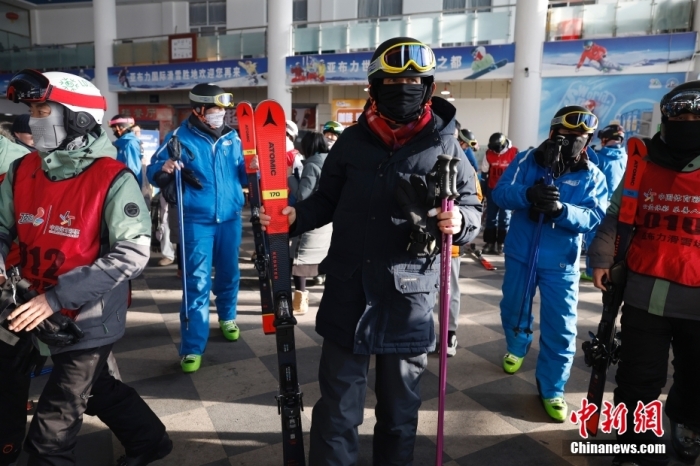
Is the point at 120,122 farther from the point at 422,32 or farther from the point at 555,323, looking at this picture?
the point at 422,32

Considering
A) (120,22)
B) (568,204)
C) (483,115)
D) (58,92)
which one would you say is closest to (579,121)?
(568,204)

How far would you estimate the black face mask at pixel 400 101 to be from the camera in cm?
197

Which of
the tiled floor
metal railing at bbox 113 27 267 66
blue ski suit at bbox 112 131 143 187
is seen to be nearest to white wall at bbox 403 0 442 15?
metal railing at bbox 113 27 267 66

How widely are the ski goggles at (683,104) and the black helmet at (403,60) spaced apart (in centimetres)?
116

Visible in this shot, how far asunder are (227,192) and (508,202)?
77.1 inches

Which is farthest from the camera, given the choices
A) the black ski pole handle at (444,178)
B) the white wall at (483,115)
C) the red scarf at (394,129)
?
the white wall at (483,115)

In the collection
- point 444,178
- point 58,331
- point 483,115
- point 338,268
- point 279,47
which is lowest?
point 58,331

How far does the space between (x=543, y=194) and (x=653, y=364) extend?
1.01 metres

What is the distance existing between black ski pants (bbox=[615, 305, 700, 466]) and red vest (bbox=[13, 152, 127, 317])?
2.46 meters

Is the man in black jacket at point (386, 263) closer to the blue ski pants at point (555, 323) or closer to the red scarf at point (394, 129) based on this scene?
the red scarf at point (394, 129)

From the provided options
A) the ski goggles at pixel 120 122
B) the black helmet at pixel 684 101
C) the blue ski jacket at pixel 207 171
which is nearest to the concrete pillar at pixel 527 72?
the ski goggles at pixel 120 122

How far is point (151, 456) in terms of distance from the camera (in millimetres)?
2389

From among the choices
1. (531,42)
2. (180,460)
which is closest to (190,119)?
(180,460)

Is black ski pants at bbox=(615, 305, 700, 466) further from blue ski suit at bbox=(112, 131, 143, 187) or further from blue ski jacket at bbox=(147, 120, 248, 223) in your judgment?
blue ski suit at bbox=(112, 131, 143, 187)
